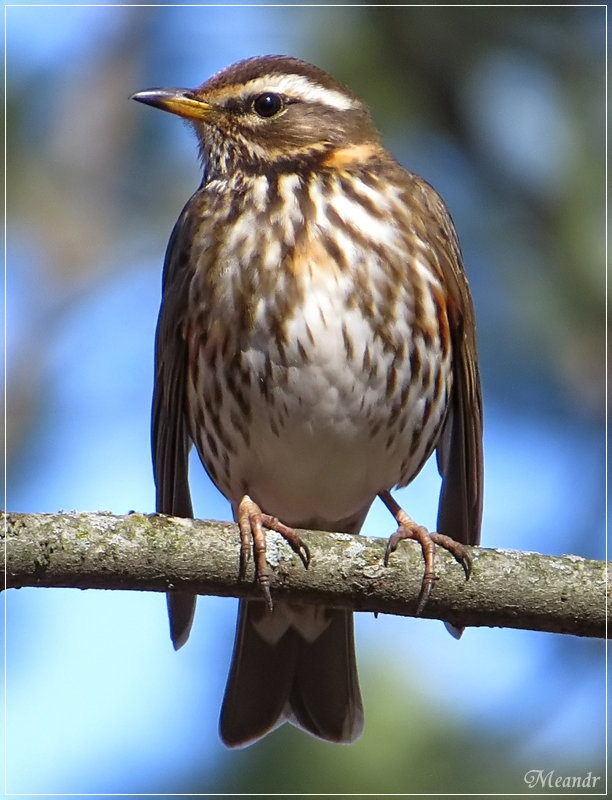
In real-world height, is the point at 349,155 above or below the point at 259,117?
below

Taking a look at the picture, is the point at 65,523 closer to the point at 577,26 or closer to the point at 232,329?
the point at 232,329

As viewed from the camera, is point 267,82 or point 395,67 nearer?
point 267,82

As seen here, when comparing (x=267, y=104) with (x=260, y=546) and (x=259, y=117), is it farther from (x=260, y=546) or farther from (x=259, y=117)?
(x=260, y=546)

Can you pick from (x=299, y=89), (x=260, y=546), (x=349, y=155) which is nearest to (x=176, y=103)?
(x=299, y=89)

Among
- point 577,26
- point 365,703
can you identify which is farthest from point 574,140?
point 365,703

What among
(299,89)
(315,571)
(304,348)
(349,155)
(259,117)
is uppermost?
(299,89)

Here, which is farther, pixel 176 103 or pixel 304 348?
pixel 176 103
